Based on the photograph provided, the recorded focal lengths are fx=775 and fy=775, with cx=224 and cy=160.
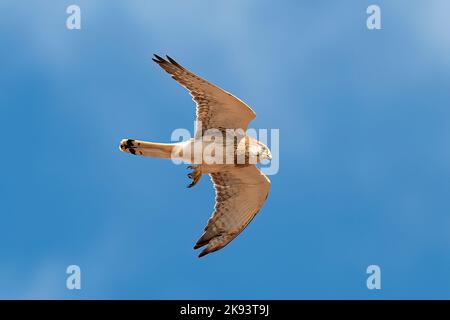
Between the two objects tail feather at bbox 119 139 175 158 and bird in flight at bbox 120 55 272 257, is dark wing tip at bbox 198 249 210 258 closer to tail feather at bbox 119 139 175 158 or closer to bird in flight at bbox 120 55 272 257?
bird in flight at bbox 120 55 272 257

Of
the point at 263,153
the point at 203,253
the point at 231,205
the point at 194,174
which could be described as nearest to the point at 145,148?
the point at 194,174

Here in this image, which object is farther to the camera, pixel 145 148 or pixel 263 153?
pixel 263 153

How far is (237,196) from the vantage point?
1564cm

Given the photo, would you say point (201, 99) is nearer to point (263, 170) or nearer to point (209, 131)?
point (209, 131)

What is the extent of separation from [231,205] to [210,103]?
230cm

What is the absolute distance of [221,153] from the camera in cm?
1472

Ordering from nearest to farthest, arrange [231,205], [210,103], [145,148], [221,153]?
[145,148]
[210,103]
[221,153]
[231,205]

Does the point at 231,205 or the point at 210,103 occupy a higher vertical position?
the point at 210,103

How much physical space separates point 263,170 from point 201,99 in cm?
193

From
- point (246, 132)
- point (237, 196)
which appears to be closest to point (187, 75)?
point (246, 132)

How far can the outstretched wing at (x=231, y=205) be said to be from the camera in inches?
607

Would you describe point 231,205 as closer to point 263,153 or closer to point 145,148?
point 263,153

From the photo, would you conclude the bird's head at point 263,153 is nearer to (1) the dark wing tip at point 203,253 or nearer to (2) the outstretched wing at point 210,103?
(2) the outstretched wing at point 210,103

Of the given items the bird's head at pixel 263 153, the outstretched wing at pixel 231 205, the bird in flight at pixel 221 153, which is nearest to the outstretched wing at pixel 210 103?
the bird in flight at pixel 221 153
